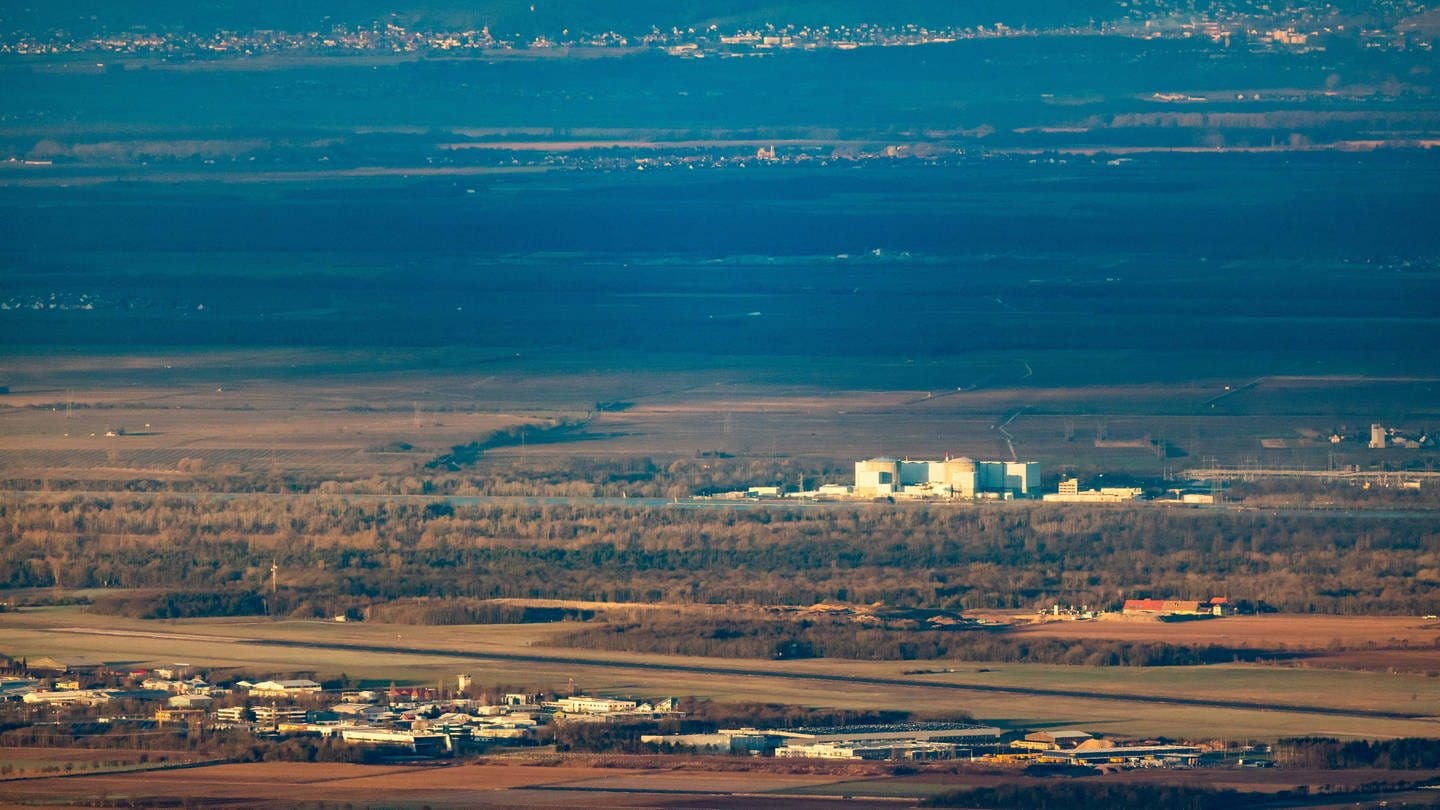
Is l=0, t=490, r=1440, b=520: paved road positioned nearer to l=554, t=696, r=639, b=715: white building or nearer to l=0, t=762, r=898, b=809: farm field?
l=554, t=696, r=639, b=715: white building

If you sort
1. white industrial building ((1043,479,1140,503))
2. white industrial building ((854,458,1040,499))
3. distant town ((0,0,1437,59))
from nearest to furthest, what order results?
white industrial building ((1043,479,1140,503))
white industrial building ((854,458,1040,499))
distant town ((0,0,1437,59))

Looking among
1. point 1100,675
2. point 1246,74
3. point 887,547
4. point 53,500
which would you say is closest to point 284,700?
point 1100,675

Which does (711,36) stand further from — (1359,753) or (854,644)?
(1359,753)

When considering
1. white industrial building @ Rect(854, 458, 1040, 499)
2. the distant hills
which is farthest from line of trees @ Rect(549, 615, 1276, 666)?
the distant hills

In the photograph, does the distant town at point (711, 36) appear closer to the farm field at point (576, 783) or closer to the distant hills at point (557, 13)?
the distant hills at point (557, 13)

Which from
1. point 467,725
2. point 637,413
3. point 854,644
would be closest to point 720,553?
point 854,644

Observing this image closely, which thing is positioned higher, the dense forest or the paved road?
the paved road

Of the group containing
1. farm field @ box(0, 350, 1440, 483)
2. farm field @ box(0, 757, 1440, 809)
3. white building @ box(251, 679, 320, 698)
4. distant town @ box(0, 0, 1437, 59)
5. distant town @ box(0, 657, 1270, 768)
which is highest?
distant town @ box(0, 0, 1437, 59)

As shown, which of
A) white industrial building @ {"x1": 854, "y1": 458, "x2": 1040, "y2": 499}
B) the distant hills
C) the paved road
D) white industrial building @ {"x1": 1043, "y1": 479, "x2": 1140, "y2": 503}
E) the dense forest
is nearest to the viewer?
the dense forest
